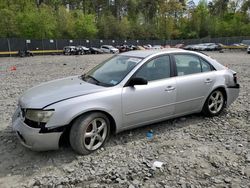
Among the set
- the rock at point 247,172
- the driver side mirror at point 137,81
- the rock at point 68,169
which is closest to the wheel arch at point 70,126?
the rock at point 68,169

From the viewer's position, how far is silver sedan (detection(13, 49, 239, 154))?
326cm

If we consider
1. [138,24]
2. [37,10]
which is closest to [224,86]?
[37,10]

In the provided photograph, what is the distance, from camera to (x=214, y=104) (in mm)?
4918

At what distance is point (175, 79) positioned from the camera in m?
4.27

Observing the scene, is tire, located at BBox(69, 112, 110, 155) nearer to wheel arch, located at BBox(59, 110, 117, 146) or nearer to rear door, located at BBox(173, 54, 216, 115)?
wheel arch, located at BBox(59, 110, 117, 146)

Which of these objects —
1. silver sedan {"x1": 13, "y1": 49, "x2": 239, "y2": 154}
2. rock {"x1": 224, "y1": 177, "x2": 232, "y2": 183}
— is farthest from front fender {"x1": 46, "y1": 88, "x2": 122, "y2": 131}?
rock {"x1": 224, "y1": 177, "x2": 232, "y2": 183}

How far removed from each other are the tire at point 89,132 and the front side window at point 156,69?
965 millimetres

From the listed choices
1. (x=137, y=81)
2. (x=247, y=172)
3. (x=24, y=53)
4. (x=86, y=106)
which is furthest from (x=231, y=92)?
(x=24, y=53)

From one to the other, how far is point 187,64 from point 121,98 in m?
1.68

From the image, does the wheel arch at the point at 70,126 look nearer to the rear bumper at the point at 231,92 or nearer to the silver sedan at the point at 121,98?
the silver sedan at the point at 121,98

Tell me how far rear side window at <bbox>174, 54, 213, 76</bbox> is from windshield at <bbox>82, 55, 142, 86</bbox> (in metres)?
0.83

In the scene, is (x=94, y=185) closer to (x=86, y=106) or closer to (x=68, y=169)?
(x=68, y=169)

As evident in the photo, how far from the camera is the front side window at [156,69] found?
13.2ft

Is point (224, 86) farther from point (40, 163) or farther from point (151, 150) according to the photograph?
point (40, 163)
